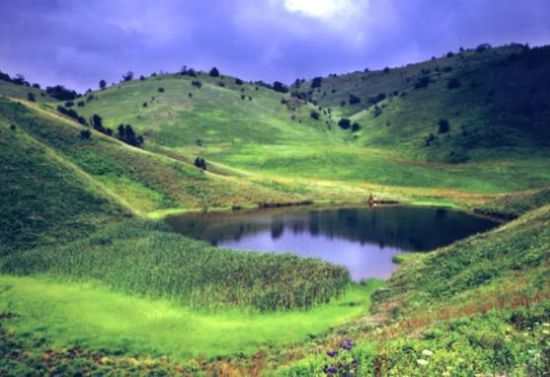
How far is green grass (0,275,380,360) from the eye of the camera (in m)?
31.0

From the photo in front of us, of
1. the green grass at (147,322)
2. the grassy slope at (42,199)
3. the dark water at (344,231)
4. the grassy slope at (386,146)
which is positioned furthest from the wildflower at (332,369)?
the grassy slope at (386,146)

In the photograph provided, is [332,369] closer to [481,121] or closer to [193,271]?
[193,271]

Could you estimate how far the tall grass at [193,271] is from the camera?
3938 cm

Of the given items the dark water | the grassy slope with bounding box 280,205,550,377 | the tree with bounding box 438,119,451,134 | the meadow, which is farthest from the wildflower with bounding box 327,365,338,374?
the tree with bounding box 438,119,451,134

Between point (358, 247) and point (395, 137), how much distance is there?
125 metres

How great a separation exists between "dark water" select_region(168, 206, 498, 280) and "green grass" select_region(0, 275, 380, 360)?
14.6m

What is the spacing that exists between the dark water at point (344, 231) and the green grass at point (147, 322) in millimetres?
14583

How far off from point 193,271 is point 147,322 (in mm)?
10398

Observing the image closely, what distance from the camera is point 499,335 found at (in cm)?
1850

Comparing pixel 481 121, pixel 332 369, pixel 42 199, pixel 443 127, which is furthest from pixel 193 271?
pixel 481 121

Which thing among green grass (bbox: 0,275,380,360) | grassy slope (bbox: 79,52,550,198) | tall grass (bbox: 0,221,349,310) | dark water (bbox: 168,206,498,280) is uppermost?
grassy slope (bbox: 79,52,550,198)

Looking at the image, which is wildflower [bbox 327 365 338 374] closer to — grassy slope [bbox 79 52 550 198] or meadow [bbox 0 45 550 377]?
meadow [bbox 0 45 550 377]

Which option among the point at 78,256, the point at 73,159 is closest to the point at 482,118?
the point at 73,159

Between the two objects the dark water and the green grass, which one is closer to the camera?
Result: the green grass
